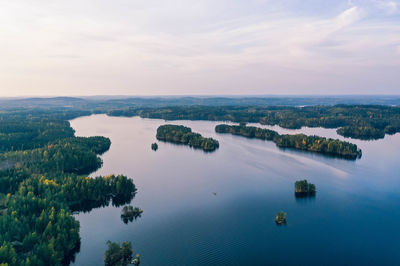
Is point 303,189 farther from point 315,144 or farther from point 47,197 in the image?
point 47,197

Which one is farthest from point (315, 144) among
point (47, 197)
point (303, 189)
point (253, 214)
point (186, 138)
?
point (47, 197)

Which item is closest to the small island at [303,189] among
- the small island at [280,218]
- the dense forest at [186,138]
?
the small island at [280,218]

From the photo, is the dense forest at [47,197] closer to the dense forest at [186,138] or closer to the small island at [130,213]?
the small island at [130,213]

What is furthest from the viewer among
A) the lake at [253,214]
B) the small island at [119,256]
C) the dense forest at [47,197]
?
the lake at [253,214]

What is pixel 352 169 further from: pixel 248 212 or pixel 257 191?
pixel 248 212

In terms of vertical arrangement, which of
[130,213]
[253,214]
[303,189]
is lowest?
[253,214]

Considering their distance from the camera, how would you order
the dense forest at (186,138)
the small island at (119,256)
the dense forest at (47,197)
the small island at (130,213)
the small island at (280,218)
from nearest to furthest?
the dense forest at (47,197)
the small island at (119,256)
the small island at (280,218)
the small island at (130,213)
the dense forest at (186,138)

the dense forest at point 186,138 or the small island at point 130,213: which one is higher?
the dense forest at point 186,138
